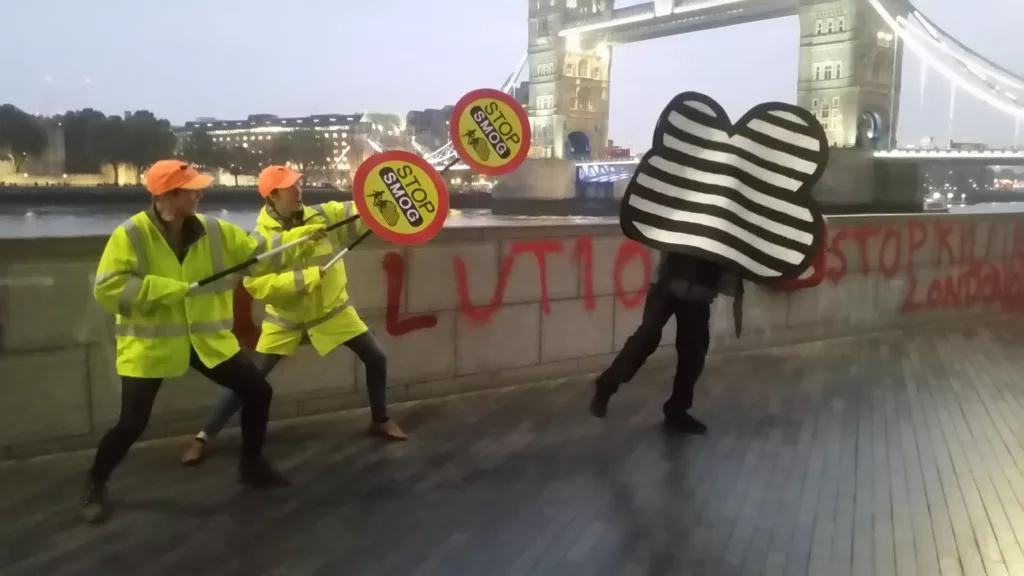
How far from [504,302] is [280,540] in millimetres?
2431

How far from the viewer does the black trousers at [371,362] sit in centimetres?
374

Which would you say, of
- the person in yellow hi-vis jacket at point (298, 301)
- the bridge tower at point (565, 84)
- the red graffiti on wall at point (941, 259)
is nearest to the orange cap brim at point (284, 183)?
the person in yellow hi-vis jacket at point (298, 301)

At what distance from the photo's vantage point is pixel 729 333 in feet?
20.4

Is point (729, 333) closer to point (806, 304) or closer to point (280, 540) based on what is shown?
point (806, 304)

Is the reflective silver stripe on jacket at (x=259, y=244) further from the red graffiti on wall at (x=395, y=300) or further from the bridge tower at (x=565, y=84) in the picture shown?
the bridge tower at (x=565, y=84)

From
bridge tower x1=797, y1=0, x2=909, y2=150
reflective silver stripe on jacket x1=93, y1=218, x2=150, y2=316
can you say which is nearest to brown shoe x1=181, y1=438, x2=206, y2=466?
reflective silver stripe on jacket x1=93, y1=218, x2=150, y2=316

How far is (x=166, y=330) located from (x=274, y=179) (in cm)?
86

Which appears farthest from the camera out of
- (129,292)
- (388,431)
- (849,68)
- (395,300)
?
(849,68)

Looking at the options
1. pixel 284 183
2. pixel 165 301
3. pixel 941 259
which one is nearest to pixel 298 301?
pixel 284 183

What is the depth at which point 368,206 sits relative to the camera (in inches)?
131

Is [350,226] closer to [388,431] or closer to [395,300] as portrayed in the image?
[395,300]

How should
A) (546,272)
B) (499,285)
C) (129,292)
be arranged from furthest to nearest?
(546,272) → (499,285) → (129,292)

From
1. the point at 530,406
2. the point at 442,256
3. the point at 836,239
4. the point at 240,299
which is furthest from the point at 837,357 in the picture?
the point at 240,299

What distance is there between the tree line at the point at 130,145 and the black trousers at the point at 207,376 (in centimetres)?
312
